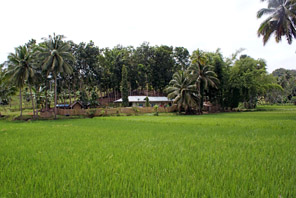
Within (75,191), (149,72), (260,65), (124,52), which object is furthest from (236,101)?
(75,191)

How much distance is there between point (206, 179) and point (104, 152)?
3.21 m

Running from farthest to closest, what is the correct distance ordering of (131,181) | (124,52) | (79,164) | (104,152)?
1. (124,52)
2. (104,152)
3. (79,164)
4. (131,181)

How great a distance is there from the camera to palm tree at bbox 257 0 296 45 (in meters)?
19.7

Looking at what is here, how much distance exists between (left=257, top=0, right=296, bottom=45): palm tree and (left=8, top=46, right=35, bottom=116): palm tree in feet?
103

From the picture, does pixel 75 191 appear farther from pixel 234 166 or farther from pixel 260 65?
pixel 260 65

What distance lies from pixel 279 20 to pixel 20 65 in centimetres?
3369

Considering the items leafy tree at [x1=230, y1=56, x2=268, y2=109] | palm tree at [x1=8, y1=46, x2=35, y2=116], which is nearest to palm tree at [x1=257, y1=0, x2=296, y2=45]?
leafy tree at [x1=230, y1=56, x2=268, y2=109]

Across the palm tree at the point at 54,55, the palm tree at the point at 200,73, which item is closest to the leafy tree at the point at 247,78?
the palm tree at the point at 200,73

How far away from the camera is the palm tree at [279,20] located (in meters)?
19.7

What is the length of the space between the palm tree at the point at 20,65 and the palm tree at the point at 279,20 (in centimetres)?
3134

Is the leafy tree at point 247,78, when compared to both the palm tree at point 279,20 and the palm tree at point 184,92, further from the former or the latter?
the palm tree at point 279,20

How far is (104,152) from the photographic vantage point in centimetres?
545

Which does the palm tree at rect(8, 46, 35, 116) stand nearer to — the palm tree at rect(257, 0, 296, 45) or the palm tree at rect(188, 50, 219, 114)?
the palm tree at rect(188, 50, 219, 114)

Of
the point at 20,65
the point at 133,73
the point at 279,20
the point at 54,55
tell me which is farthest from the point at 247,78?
the point at 20,65
